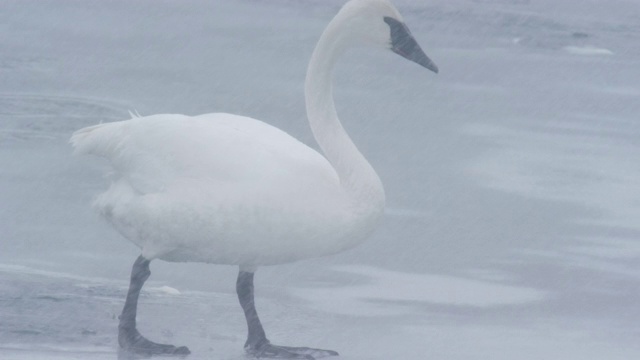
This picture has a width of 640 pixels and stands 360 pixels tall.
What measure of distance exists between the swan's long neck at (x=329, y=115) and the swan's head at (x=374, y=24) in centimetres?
5

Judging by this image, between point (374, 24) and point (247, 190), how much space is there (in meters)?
1.00

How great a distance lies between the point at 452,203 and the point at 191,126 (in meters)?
2.36

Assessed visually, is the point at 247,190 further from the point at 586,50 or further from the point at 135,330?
the point at 586,50

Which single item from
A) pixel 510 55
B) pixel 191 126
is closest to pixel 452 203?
pixel 191 126

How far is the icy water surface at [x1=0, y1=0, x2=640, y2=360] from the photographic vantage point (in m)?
5.59

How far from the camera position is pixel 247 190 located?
5.11 m

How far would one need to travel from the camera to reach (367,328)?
5.57m

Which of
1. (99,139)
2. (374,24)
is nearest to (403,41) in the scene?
(374,24)

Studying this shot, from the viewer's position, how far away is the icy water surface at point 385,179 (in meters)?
5.59

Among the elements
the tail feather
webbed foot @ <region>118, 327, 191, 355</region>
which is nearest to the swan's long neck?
the tail feather

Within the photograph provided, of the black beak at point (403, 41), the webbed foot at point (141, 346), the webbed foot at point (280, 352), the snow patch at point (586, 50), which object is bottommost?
the snow patch at point (586, 50)

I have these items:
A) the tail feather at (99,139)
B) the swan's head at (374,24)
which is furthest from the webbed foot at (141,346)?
the swan's head at (374,24)

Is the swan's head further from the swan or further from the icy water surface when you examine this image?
the icy water surface

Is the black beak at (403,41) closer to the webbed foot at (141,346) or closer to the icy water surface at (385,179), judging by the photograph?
the icy water surface at (385,179)
